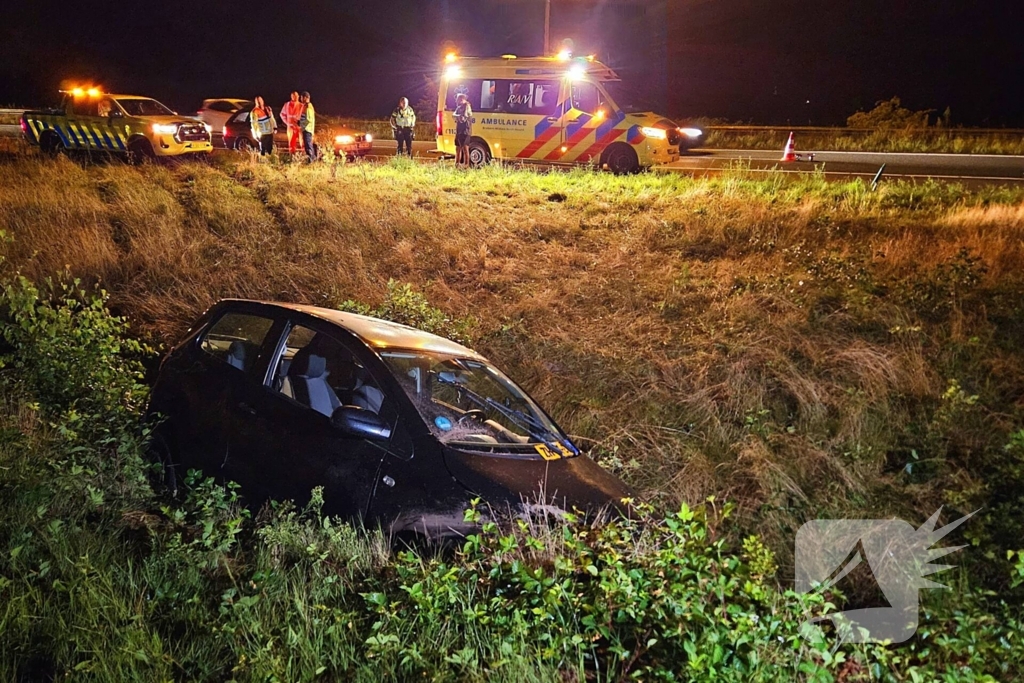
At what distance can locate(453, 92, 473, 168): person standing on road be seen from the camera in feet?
50.6

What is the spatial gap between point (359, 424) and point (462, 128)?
12.5 metres

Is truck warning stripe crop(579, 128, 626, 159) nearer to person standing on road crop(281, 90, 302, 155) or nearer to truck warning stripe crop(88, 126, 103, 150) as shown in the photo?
person standing on road crop(281, 90, 302, 155)

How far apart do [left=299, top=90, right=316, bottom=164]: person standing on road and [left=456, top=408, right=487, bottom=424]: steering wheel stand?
12.1 metres

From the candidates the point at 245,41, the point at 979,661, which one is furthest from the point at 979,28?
the point at 979,661

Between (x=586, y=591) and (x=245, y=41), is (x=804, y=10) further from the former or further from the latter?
(x=586, y=591)

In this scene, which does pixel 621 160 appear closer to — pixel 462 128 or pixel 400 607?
pixel 462 128

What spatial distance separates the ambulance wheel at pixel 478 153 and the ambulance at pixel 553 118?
0.02 m

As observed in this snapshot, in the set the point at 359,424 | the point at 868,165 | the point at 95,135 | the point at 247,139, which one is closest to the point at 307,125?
the point at 247,139

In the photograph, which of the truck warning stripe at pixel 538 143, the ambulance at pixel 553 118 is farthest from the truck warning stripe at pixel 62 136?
the truck warning stripe at pixel 538 143

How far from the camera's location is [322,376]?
14.9ft

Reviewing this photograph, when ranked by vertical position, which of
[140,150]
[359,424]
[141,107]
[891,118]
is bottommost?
[359,424]

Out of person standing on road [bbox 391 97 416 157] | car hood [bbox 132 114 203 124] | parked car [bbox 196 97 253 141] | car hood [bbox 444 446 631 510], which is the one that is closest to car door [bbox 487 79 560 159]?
person standing on road [bbox 391 97 416 157]

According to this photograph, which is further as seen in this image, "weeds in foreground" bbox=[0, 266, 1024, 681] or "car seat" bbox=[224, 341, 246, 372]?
"car seat" bbox=[224, 341, 246, 372]

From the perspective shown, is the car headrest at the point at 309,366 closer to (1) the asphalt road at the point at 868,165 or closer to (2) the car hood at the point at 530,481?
(2) the car hood at the point at 530,481
